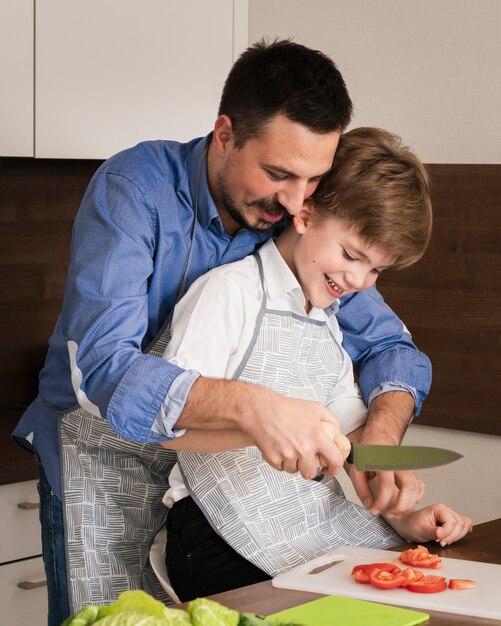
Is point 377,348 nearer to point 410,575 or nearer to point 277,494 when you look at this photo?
point 277,494

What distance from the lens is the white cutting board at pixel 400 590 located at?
1129 millimetres

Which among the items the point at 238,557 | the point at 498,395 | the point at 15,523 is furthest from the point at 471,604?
the point at 498,395

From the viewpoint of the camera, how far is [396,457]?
1.25m

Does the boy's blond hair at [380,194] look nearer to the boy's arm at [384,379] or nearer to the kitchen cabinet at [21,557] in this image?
the boy's arm at [384,379]

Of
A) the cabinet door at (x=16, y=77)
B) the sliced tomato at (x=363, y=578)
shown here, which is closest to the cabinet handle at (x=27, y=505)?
the cabinet door at (x=16, y=77)

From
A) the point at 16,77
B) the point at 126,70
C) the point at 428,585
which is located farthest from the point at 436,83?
the point at 428,585

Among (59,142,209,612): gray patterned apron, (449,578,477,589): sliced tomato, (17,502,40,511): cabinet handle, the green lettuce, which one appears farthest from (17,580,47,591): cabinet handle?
the green lettuce

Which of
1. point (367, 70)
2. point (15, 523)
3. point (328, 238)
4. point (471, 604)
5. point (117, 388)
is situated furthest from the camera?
point (367, 70)

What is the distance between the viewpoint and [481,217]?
2588 mm

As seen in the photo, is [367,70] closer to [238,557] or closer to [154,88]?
[154,88]

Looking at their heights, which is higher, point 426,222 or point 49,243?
point 426,222

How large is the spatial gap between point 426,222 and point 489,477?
1.31 meters

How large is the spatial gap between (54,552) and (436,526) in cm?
61

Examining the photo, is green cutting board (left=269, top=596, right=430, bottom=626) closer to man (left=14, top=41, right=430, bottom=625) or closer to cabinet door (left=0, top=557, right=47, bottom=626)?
man (left=14, top=41, right=430, bottom=625)
